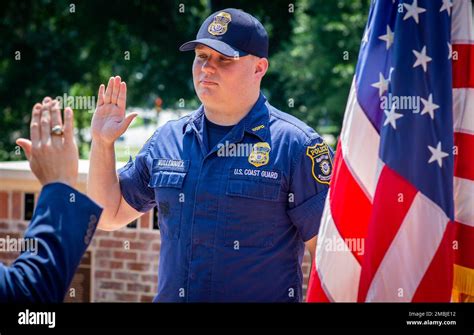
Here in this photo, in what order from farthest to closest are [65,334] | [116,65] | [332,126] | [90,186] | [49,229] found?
[116,65]
[332,126]
[90,186]
[65,334]
[49,229]

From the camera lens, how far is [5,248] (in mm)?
5055

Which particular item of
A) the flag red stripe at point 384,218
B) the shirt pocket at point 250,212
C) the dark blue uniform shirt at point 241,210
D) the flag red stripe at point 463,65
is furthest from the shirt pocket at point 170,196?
the flag red stripe at point 463,65

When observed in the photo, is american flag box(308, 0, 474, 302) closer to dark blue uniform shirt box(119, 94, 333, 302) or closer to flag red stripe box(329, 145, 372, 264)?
flag red stripe box(329, 145, 372, 264)

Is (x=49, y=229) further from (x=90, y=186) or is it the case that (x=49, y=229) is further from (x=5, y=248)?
(x=5, y=248)

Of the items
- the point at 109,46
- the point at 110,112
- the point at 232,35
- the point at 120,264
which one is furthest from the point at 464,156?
the point at 109,46

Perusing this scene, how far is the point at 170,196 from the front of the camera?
3.17 metres

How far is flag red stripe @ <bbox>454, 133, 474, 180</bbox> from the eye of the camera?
3.01m

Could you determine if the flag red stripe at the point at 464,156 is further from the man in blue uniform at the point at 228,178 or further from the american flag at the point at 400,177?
the man in blue uniform at the point at 228,178

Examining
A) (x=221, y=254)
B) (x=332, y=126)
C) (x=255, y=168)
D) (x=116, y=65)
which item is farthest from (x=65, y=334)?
(x=116, y=65)

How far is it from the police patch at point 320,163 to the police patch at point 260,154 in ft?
0.46

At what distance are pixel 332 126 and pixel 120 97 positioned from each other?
42.8ft

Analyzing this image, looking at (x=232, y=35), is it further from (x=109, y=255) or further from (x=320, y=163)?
(x=109, y=255)

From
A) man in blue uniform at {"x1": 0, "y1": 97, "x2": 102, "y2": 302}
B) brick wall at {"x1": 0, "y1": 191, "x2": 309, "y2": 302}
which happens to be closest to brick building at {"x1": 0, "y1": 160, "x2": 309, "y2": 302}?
brick wall at {"x1": 0, "y1": 191, "x2": 309, "y2": 302}

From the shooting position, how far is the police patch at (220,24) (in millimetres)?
3246
